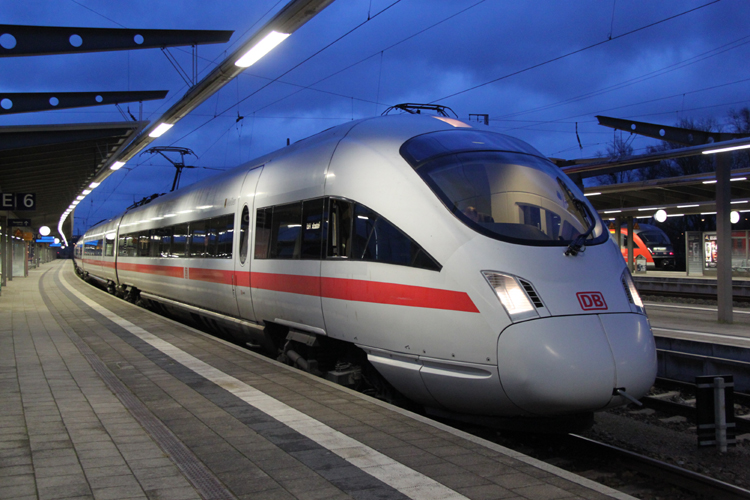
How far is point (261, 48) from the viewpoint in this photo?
27.2 feet

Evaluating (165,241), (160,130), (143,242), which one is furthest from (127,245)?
(160,130)

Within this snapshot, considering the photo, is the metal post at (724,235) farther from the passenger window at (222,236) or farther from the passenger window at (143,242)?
the passenger window at (143,242)

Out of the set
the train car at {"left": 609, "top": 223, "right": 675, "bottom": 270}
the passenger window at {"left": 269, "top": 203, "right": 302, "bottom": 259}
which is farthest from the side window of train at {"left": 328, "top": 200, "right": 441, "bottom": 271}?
the train car at {"left": 609, "top": 223, "right": 675, "bottom": 270}

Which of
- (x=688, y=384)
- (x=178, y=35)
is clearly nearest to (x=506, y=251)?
(x=688, y=384)

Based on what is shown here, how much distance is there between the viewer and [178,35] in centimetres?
1143

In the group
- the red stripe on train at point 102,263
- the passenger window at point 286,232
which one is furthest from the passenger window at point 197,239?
the red stripe on train at point 102,263

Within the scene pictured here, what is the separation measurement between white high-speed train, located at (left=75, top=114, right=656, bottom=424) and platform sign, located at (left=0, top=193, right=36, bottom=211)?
9957 millimetres

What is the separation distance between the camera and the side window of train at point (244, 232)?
365 inches

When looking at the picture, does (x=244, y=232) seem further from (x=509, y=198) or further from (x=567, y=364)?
(x=567, y=364)

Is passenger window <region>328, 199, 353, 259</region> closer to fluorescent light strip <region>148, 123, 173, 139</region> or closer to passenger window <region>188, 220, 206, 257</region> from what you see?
passenger window <region>188, 220, 206, 257</region>

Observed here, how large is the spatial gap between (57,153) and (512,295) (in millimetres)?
16780

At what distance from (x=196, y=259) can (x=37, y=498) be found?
27.2 ft

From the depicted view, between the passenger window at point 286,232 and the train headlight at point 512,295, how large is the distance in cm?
316

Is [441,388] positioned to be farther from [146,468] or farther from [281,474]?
[146,468]
